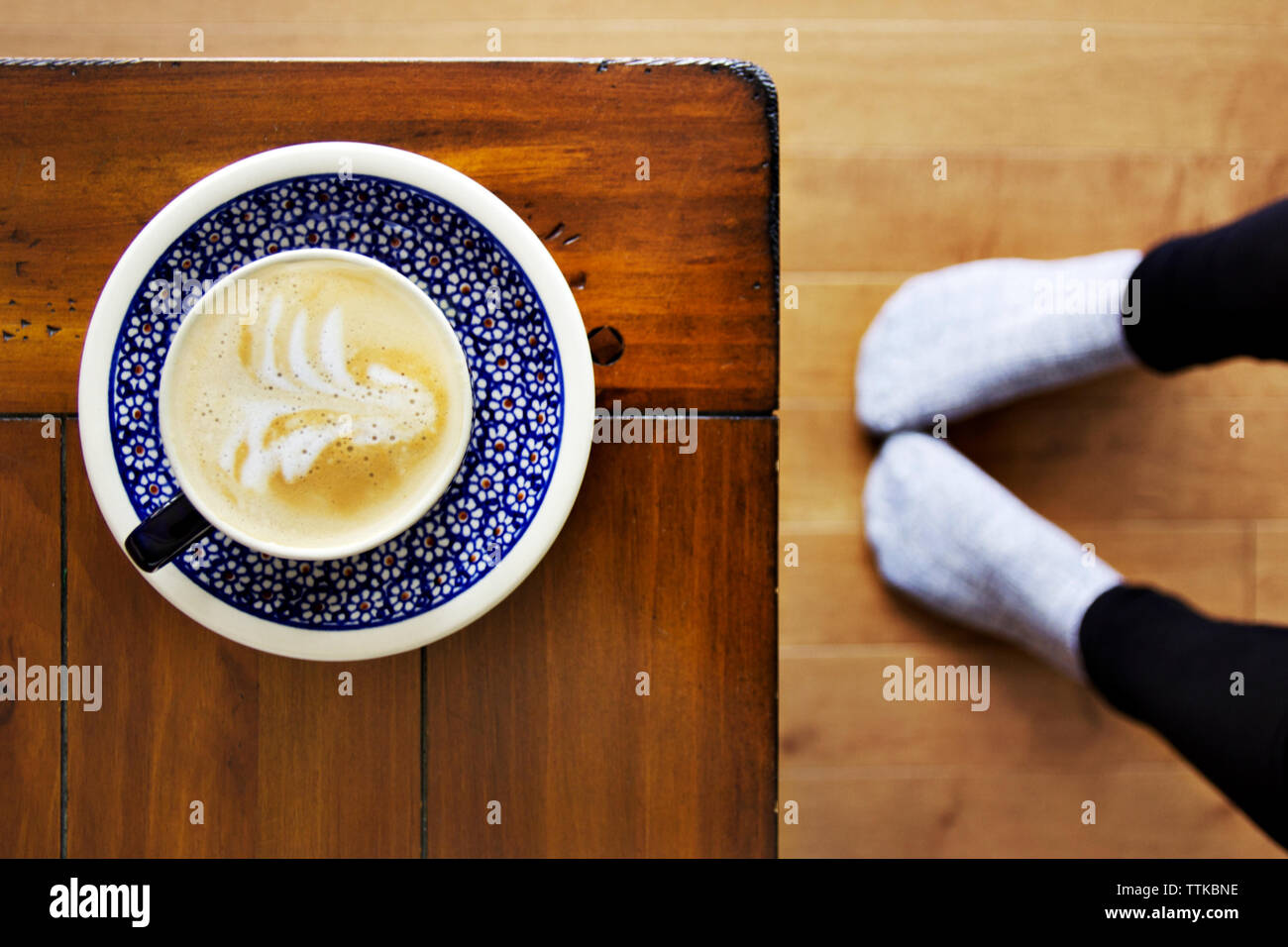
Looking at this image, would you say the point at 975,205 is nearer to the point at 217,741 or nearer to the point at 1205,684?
the point at 1205,684

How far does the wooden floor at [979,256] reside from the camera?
851 millimetres

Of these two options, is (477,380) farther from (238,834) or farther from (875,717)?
(875,717)

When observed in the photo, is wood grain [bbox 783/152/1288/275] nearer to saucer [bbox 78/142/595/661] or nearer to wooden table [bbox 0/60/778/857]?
wooden table [bbox 0/60/778/857]

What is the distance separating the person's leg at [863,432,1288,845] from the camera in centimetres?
59

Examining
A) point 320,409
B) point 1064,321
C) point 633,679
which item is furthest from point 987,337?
point 320,409

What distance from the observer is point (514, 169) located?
0.54 m

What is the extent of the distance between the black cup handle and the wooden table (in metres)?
0.14

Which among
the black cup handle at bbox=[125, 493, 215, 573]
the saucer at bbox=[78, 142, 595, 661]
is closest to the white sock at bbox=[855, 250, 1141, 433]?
the saucer at bbox=[78, 142, 595, 661]

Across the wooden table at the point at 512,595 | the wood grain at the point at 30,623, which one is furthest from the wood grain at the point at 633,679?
the wood grain at the point at 30,623

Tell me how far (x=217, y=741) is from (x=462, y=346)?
323mm

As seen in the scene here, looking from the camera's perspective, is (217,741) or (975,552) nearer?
(217,741)

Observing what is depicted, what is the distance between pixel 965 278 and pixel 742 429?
381mm

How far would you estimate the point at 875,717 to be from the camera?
2.87ft
